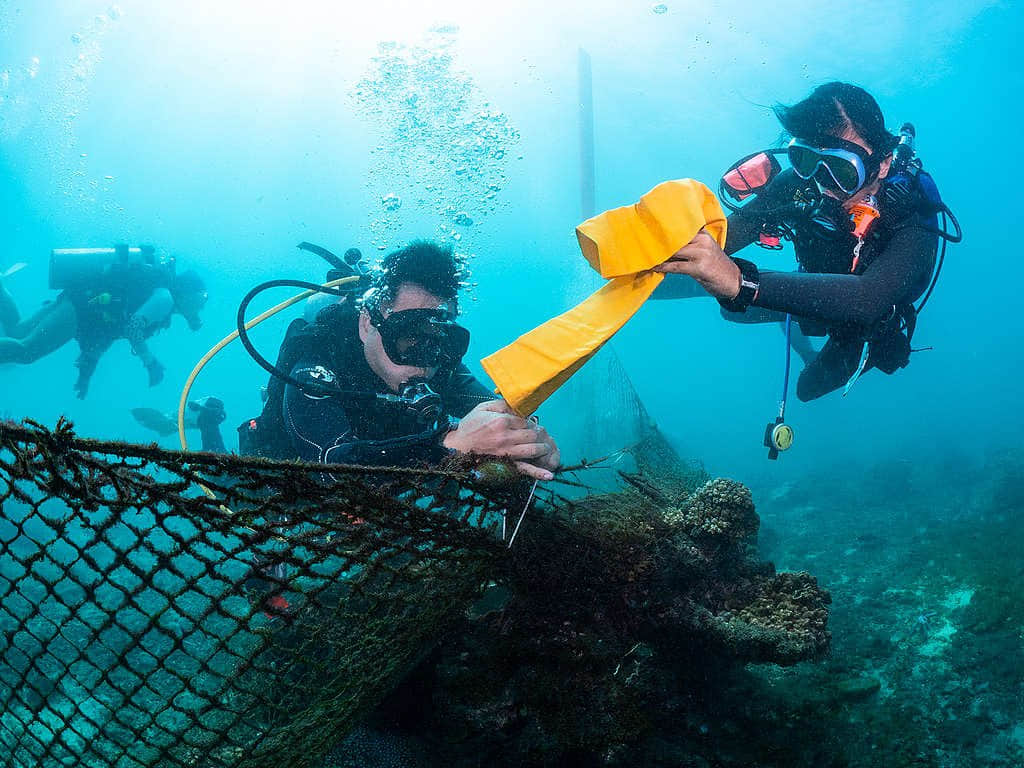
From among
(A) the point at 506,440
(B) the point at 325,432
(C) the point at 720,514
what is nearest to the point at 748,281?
(A) the point at 506,440

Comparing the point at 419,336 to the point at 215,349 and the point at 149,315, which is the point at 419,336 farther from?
the point at 149,315

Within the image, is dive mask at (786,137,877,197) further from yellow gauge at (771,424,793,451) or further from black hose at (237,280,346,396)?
black hose at (237,280,346,396)

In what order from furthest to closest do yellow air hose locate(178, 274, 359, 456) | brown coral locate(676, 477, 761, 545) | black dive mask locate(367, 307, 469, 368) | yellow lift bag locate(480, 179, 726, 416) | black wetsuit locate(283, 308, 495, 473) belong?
yellow air hose locate(178, 274, 359, 456) → black dive mask locate(367, 307, 469, 368) → brown coral locate(676, 477, 761, 545) → black wetsuit locate(283, 308, 495, 473) → yellow lift bag locate(480, 179, 726, 416)

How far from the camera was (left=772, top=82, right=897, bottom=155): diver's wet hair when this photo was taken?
378cm

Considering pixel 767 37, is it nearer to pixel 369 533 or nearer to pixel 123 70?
pixel 369 533

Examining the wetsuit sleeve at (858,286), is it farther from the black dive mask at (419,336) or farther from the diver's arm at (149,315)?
the diver's arm at (149,315)

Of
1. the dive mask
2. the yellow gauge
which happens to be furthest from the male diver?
the dive mask

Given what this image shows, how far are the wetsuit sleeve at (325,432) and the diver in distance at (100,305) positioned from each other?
9.10 meters

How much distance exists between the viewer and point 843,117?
3811 millimetres

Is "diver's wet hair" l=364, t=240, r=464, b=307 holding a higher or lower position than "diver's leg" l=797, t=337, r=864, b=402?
lower

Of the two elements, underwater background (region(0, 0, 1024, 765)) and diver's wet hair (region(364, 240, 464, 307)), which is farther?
underwater background (region(0, 0, 1024, 765))

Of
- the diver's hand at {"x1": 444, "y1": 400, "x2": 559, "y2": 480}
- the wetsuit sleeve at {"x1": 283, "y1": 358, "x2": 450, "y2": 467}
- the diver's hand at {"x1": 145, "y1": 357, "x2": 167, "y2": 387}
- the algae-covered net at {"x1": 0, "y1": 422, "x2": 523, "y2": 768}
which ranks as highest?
the diver's hand at {"x1": 145, "y1": 357, "x2": 167, "y2": 387}

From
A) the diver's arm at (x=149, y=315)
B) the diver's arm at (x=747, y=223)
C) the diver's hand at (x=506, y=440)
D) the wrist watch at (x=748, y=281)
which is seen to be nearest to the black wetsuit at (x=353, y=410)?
the diver's hand at (x=506, y=440)

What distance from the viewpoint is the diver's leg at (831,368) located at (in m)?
4.58
